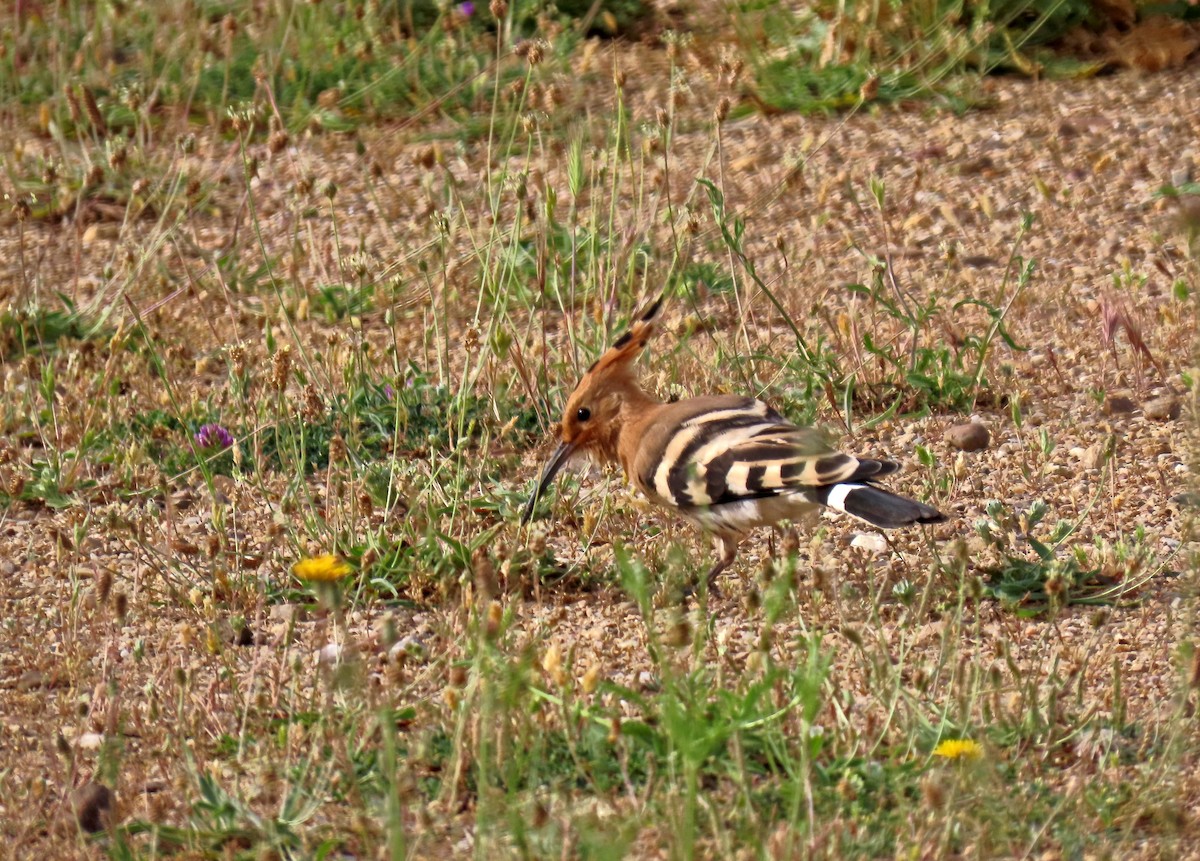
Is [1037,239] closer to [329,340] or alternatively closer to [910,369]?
[910,369]

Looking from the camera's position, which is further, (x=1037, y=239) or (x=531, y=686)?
(x=1037, y=239)

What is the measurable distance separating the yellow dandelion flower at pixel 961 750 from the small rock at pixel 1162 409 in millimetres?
2079

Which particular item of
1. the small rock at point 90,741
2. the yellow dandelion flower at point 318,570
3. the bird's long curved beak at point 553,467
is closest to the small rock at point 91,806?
the small rock at point 90,741

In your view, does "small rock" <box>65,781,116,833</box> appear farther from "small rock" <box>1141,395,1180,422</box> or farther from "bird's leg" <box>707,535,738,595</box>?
"small rock" <box>1141,395,1180,422</box>

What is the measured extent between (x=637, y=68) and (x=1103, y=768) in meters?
4.96

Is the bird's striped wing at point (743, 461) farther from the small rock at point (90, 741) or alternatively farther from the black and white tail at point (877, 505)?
the small rock at point (90, 741)

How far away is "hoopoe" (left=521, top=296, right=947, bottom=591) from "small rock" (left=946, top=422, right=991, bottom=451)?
2.29ft


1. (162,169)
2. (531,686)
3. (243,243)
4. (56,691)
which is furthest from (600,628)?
(162,169)

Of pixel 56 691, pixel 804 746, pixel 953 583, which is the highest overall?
pixel 804 746

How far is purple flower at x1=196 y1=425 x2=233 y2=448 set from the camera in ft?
15.4

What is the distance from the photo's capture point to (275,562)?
414 centimetres

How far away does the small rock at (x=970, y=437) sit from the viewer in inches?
181

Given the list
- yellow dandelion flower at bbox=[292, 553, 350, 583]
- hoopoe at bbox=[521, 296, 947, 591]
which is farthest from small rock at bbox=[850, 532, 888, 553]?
yellow dandelion flower at bbox=[292, 553, 350, 583]

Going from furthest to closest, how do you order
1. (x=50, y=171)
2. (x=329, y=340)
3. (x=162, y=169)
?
1. (x=162, y=169)
2. (x=50, y=171)
3. (x=329, y=340)
